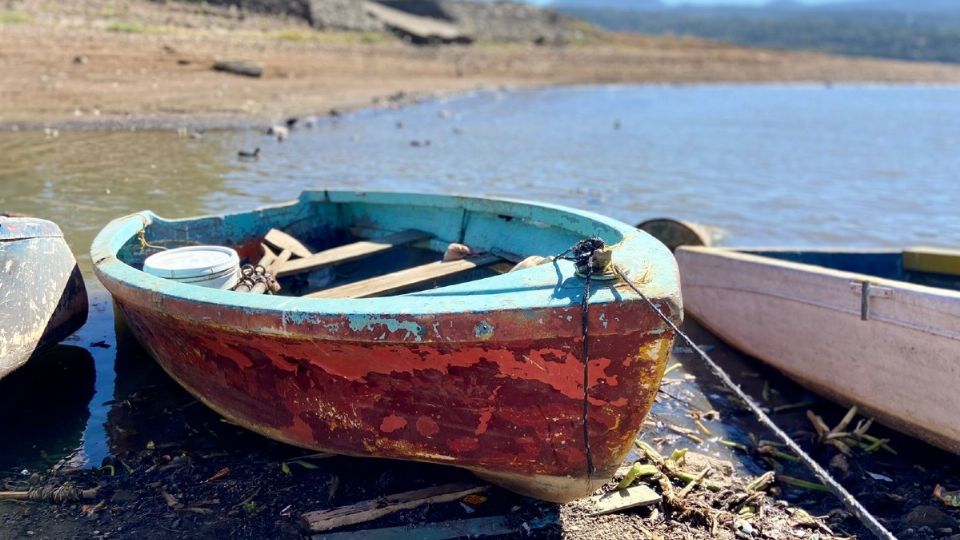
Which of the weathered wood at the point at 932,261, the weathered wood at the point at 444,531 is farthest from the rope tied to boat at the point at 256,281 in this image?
the weathered wood at the point at 932,261

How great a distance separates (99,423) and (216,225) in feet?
6.11

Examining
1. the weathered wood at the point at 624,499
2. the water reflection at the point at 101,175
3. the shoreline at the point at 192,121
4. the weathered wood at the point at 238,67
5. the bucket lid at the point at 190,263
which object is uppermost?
the weathered wood at the point at 238,67

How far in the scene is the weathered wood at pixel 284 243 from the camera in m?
5.98

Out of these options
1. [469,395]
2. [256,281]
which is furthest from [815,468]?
[256,281]

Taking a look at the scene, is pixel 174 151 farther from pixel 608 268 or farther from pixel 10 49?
pixel 608 268

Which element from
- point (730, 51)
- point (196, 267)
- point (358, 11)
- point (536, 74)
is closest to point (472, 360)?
point (196, 267)

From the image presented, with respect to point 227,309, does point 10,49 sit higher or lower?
higher

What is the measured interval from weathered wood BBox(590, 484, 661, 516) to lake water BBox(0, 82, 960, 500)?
2.85 meters

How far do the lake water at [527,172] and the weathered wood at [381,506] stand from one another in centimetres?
159

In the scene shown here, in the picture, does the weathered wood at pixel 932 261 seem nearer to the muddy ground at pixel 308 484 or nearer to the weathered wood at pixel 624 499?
the muddy ground at pixel 308 484

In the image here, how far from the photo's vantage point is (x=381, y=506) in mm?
3910

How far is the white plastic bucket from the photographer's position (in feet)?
14.8

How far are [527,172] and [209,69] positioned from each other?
32.2 feet

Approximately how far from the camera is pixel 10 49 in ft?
52.5
